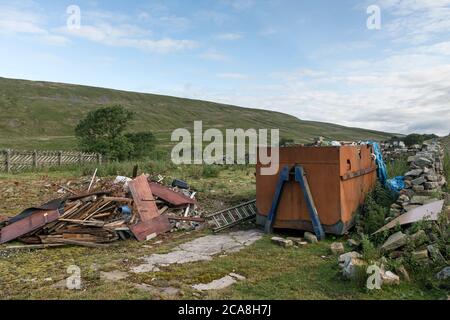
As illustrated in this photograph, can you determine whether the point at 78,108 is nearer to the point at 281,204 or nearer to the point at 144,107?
the point at 144,107

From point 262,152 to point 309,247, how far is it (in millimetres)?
1977

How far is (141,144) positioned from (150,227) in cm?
2747

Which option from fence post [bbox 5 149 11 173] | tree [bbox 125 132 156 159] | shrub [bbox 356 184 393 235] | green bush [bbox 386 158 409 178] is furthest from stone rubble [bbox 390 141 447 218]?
tree [bbox 125 132 156 159]

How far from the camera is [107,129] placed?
3053 centimetres

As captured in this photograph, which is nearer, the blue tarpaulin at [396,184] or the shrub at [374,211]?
the shrub at [374,211]

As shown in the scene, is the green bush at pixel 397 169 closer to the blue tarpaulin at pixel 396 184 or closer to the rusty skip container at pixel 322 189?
the blue tarpaulin at pixel 396 184

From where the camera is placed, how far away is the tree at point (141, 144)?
1249 inches

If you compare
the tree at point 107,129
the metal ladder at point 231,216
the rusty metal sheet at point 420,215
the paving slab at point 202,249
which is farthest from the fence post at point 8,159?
the rusty metal sheet at point 420,215

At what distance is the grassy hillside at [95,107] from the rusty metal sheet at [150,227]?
4673cm

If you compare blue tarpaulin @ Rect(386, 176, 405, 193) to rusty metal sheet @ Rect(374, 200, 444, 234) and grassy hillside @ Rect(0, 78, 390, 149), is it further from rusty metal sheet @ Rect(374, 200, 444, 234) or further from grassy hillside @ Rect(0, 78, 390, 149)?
grassy hillside @ Rect(0, 78, 390, 149)

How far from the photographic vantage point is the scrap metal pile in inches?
245

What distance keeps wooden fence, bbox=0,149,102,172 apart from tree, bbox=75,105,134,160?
702 cm

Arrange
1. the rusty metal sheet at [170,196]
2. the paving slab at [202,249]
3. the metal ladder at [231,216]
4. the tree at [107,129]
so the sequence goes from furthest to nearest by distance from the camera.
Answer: the tree at [107,129], the rusty metal sheet at [170,196], the metal ladder at [231,216], the paving slab at [202,249]

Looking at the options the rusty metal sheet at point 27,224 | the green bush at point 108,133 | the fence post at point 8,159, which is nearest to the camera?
the rusty metal sheet at point 27,224
